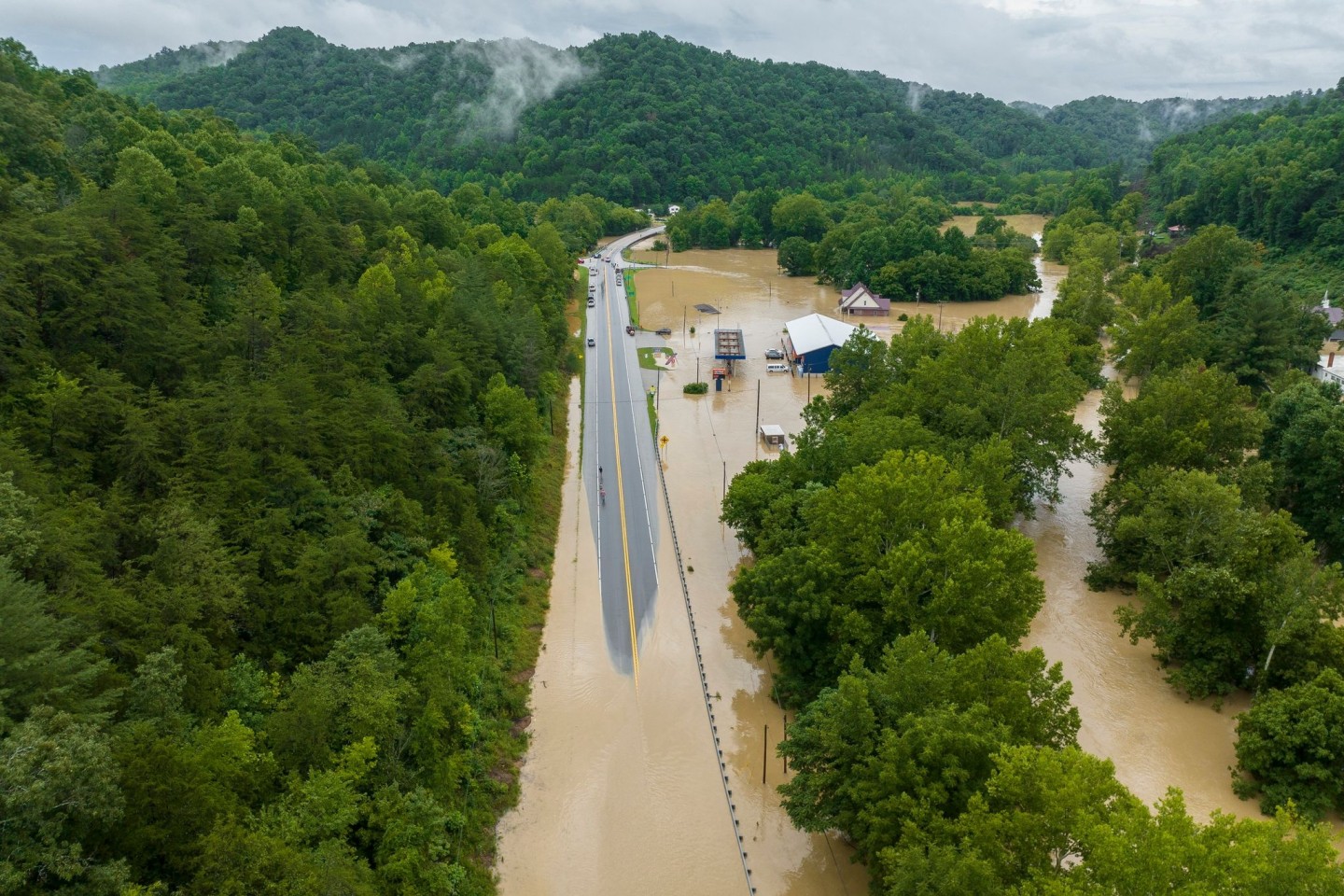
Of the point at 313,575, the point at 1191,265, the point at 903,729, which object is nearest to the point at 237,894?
the point at 313,575

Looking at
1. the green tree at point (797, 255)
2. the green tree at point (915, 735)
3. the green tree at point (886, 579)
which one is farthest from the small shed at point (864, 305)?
the green tree at point (915, 735)

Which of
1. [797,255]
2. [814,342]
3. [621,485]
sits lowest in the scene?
[621,485]

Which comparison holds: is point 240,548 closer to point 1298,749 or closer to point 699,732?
point 699,732

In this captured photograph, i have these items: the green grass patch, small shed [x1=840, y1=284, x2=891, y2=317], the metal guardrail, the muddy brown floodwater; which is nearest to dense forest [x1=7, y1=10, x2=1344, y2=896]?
the muddy brown floodwater

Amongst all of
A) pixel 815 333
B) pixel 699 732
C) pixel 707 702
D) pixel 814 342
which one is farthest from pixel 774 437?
pixel 699 732

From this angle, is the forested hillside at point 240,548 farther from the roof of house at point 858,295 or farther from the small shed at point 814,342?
the roof of house at point 858,295
